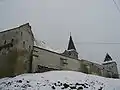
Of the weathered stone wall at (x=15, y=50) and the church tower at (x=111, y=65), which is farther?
the church tower at (x=111, y=65)

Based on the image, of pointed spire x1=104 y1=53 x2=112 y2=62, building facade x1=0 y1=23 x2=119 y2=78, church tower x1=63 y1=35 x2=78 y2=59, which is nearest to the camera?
building facade x1=0 y1=23 x2=119 y2=78

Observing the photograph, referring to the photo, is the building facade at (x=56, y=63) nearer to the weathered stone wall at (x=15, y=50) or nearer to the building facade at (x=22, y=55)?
the building facade at (x=22, y=55)

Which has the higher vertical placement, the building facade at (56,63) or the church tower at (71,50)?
the church tower at (71,50)

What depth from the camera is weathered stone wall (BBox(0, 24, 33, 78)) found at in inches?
971

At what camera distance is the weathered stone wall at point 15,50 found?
80.9 ft

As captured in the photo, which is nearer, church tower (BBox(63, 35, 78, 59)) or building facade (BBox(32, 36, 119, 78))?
building facade (BBox(32, 36, 119, 78))

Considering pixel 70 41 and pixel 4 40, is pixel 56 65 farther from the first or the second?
pixel 70 41

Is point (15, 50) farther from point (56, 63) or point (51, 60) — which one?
point (56, 63)

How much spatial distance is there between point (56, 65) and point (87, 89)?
15.0 meters

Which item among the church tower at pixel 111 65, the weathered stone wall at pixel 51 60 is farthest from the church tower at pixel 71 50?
the weathered stone wall at pixel 51 60

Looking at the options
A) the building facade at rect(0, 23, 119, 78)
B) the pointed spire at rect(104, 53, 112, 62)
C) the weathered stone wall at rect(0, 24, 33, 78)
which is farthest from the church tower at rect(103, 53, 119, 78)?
the weathered stone wall at rect(0, 24, 33, 78)

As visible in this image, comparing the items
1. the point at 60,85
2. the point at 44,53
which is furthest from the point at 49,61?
the point at 60,85

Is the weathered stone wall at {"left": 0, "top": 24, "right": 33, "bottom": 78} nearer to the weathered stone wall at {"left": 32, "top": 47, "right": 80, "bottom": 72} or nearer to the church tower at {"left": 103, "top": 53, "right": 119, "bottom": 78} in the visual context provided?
the weathered stone wall at {"left": 32, "top": 47, "right": 80, "bottom": 72}

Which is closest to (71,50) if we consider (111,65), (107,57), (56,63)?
(111,65)
